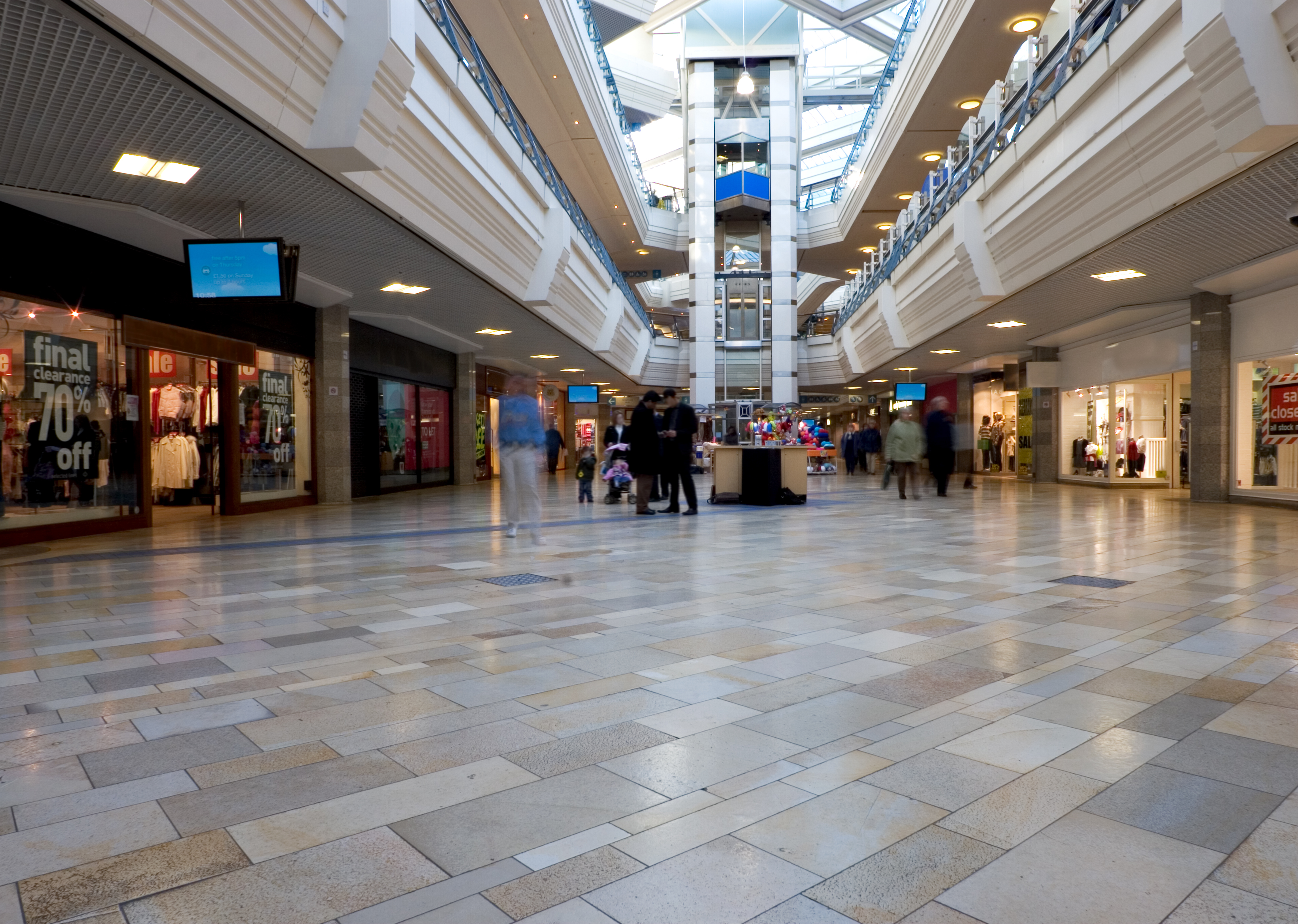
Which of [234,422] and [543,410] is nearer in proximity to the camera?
[234,422]

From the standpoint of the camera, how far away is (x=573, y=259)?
1861cm

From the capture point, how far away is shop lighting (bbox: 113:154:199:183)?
8258 millimetres

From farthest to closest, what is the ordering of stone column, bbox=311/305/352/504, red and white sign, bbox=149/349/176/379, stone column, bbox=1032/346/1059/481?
1. stone column, bbox=1032/346/1059/481
2. stone column, bbox=311/305/352/504
3. red and white sign, bbox=149/349/176/379

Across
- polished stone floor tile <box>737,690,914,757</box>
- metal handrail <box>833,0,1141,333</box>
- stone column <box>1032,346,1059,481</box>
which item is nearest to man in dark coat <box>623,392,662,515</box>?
metal handrail <box>833,0,1141,333</box>

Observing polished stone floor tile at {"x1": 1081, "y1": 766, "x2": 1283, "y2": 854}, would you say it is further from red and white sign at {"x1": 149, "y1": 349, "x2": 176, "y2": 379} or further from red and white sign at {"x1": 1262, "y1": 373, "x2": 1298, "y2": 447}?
red and white sign at {"x1": 149, "y1": 349, "x2": 176, "y2": 379}

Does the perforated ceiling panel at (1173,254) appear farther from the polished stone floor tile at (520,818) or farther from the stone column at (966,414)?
the stone column at (966,414)

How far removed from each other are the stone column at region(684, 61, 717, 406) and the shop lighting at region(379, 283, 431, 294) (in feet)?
66.9

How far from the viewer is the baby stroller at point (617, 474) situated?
16.3 metres

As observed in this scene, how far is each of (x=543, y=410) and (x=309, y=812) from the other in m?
34.1

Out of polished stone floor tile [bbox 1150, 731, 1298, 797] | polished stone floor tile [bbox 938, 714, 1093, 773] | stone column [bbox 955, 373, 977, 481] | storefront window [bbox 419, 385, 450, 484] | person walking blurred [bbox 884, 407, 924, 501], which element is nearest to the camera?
polished stone floor tile [bbox 1150, 731, 1298, 797]

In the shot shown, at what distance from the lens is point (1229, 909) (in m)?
2.15

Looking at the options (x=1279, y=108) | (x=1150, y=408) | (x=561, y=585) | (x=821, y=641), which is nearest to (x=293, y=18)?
(x=561, y=585)

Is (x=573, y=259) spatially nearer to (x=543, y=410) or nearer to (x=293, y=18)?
(x=293, y=18)

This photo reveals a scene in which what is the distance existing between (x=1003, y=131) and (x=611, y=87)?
13.3m
